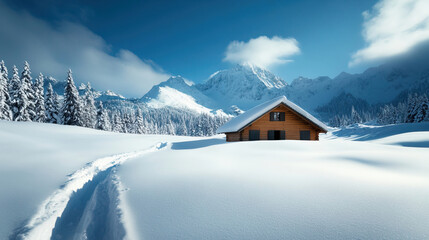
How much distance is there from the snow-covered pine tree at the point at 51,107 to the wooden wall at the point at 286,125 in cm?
3873

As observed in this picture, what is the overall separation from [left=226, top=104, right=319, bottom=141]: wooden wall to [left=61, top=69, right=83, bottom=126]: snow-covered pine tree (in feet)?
106

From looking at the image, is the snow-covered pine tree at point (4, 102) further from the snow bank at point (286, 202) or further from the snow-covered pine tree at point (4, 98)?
the snow bank at point (286, 202)

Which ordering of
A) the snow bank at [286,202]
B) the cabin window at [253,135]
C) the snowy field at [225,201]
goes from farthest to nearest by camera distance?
the cabin window at [253,135] → the snowy field at [225,201] → the snow bank at [286,202]

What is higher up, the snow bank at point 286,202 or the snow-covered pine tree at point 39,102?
the snow-covered pine tree at point 39,102

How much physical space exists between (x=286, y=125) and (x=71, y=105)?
38.2 metres

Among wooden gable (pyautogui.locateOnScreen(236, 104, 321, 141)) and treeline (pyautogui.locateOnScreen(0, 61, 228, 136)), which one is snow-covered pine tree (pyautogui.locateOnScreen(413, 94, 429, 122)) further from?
treeline (pyautogui.locateOnScreen(0, 61, 228, 136))

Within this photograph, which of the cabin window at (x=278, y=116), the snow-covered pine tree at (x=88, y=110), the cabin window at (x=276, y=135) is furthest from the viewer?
the snow-covered pine tree at (x=88, y=110)

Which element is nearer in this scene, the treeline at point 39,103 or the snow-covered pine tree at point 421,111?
the treeline at point 39,103

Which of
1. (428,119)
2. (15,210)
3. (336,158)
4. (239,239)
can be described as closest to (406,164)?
(336,158)

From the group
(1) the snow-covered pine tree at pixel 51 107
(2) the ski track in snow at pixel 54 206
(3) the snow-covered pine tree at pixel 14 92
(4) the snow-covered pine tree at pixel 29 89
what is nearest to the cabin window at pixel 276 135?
(2) the ski track in snow at pixel 54 206

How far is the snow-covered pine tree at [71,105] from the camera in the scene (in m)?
33.2

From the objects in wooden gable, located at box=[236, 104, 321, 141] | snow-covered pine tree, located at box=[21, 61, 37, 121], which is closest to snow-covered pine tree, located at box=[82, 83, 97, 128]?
snow-covered pine tree, located at box=[21, 61, 37, 121]

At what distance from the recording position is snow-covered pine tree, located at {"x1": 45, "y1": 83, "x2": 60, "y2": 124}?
3541 centimetres

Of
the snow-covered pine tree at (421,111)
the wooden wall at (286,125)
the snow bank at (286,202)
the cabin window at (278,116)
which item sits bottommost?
the snow bank at (286,202)
